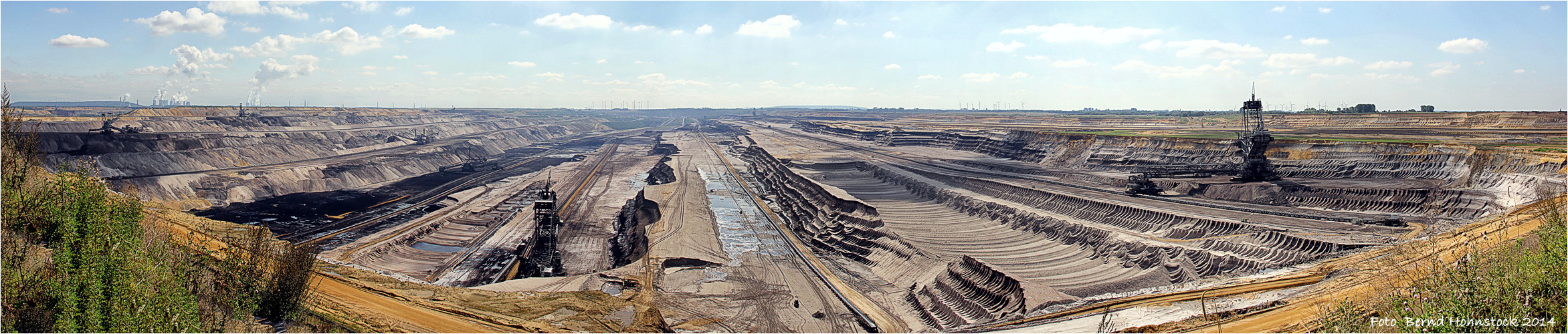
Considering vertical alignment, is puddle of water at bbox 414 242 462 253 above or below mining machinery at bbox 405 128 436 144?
below

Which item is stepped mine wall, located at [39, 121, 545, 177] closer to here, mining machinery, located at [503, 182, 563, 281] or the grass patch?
mining machinery, located at [503, 182, 563, 281]

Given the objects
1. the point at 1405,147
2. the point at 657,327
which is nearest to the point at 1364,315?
the point at 657,327

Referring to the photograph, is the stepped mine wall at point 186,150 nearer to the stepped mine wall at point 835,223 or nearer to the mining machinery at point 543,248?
the mining machinery at point 543,248

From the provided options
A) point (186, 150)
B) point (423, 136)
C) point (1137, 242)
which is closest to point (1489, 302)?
point (1137, 242)

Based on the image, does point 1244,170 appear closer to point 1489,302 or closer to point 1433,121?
point 1489,302

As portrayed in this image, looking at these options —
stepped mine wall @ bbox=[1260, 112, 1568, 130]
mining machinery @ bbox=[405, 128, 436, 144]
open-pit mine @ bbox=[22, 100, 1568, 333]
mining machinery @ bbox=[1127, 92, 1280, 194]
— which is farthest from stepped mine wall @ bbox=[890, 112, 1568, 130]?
mining machinery @ bbox=[405, 128, 436, 144]

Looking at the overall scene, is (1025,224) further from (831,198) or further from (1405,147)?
(1405,147)
